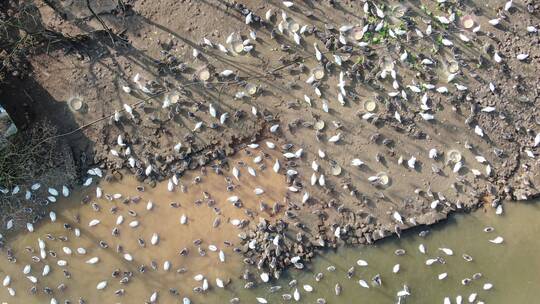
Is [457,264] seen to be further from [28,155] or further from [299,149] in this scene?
[28,155]

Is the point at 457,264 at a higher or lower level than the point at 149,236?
higher

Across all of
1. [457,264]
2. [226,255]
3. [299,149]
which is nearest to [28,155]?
[226,255]

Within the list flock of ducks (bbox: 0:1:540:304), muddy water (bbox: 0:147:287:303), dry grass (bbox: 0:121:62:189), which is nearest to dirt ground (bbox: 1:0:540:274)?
flock of ducks (bbox: 0:1:540:304)

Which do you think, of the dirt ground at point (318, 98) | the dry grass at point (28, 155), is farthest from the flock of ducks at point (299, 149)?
the dry grass at point (28, 155)

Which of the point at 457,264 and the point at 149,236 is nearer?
the point at 457,264

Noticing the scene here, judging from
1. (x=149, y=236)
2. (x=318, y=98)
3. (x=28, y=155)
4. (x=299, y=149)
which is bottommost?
(x=149, y=236)

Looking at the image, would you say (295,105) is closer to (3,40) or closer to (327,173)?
(327,173)

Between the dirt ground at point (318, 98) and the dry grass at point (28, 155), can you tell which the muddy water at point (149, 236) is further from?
the dry grass at point (28, 155)
